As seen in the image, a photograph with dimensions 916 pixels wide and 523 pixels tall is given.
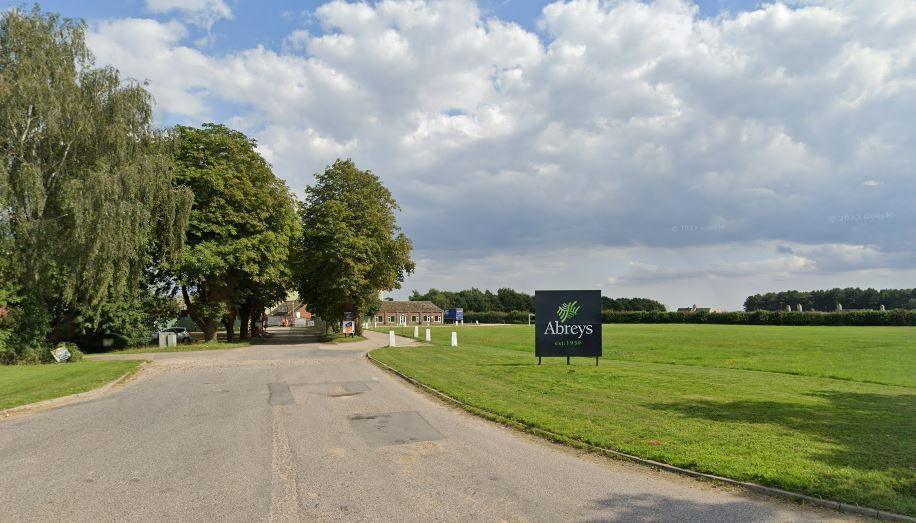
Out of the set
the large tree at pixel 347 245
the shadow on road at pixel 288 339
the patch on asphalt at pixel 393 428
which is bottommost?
the shadow on road at pixel 288 339

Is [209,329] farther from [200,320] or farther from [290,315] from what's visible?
[290,315]

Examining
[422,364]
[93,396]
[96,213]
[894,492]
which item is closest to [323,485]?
[894,492]

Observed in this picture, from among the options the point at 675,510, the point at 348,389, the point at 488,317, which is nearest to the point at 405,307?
the point at 488,317

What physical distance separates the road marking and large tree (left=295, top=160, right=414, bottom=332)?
30.2 metres

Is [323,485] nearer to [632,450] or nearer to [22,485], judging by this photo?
[22,485]

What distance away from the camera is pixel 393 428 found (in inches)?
350

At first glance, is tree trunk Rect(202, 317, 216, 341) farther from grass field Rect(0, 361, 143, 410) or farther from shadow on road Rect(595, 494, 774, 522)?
shadow on road Rect(595, 494, 774, 522)

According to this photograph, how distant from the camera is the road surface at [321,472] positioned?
5117 mm

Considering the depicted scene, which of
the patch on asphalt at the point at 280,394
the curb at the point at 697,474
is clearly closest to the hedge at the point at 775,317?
the curb at the point at 697,474

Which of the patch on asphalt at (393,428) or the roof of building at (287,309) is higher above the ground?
the roof of building at (287,309)

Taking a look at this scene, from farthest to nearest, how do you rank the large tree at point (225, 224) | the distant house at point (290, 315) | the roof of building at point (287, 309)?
1. the roof of building at point (287, 309)
2. the distant house at point (290, 315)
3. the large tree at point (225, 224)

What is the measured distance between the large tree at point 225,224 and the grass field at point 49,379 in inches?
436

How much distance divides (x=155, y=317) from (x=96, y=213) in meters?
13.0

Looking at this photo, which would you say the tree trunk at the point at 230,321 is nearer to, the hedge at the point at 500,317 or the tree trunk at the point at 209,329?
the tree trunk at the point at 209,329
